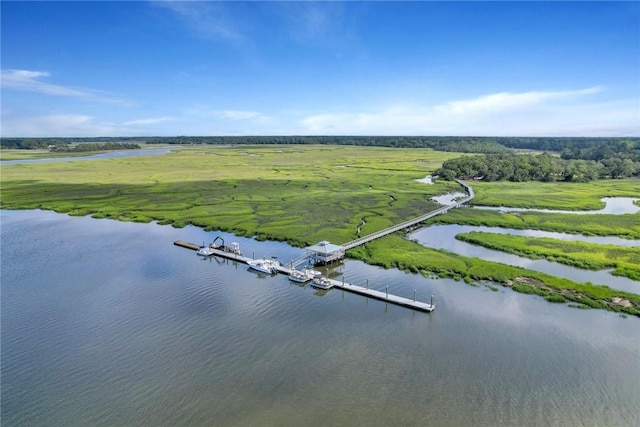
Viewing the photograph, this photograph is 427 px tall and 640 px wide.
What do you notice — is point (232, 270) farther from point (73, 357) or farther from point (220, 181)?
point (220, 181)

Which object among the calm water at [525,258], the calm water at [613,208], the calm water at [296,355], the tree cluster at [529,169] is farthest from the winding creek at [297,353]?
the tree cluster at [529,169]

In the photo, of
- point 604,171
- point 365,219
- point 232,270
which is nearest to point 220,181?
point 365,219

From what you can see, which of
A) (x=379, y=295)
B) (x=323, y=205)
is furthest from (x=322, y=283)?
(x=323, y=205)

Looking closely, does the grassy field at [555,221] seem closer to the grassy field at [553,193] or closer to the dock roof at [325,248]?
the grassy field at [553,193]

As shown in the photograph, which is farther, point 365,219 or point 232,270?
point 365,219

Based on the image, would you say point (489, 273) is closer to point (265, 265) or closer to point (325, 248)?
point (325, 248)
